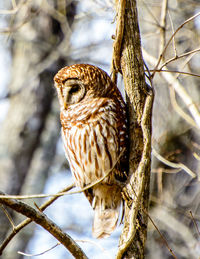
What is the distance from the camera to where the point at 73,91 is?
3.94 metres

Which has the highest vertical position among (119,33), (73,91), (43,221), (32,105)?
(119,33)

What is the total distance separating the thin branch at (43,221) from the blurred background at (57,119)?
3704 millimetres

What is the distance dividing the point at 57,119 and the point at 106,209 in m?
6.45

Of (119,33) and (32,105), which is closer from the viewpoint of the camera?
(119,33)

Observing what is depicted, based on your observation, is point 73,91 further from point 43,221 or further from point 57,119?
point 57,119

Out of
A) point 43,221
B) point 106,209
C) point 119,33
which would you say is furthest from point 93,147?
point 43,221

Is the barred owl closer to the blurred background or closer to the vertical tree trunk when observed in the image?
the vertical tree trunk

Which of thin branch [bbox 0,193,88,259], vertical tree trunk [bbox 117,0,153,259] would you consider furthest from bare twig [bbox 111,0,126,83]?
thin branch [bbox 0,193,88,259]

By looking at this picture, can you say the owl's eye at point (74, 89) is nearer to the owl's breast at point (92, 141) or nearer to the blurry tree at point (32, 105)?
the owl's breast at point (92, 141)

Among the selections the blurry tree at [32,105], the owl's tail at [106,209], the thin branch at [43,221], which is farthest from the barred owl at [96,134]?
the blurry tree at [32,105]

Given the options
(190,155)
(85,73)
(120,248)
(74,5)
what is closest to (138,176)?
(120,248)

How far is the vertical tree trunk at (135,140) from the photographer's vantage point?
124 inches

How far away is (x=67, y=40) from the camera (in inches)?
354

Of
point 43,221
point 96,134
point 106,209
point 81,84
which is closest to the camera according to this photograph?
point 43,221
